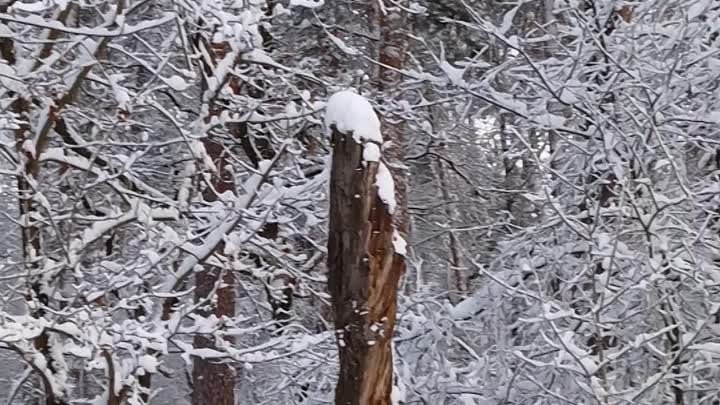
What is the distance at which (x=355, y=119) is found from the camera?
130 inches

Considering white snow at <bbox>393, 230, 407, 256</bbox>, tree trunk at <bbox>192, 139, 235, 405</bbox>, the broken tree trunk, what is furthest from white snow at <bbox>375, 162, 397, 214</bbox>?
tree trunk at <bbox>192, 139, 235, 405</bbox>

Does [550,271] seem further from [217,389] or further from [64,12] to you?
[64,12]

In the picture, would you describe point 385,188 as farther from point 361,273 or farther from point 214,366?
point 214,366

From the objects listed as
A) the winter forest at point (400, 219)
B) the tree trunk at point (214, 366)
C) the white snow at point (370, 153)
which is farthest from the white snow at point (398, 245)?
the tree trunk at point (214, 366)

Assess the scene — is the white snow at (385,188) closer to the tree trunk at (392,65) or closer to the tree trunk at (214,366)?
the tree trunk at (214,366)

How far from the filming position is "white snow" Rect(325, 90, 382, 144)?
3287 millimetres

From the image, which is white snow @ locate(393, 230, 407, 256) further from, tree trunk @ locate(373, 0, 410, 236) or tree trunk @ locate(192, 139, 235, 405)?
tree trunk @ locate(373, 0, 410, 236)

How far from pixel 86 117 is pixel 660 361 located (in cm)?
463

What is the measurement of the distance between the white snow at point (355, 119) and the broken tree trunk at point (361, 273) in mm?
31

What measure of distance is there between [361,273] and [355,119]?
0.56 meters

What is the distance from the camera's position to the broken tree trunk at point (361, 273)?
3279 millimetres

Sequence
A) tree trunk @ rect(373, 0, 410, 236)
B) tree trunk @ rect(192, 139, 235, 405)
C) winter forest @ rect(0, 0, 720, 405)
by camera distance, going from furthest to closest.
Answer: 1. tree trunk @ rect(373, 0, 410, 236)
2. tree trunk @ rect(192, 139, 235, 405)
3. winter forest @ rect(0, 0, 720, 405)

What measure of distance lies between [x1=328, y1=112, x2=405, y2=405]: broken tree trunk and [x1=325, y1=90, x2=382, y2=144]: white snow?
0.10 feet

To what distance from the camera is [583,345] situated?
244 inches
